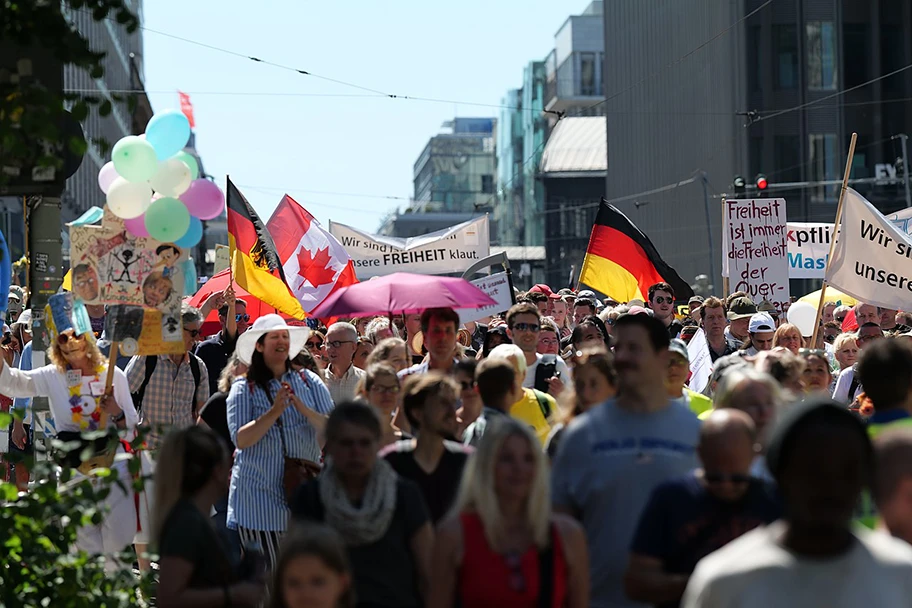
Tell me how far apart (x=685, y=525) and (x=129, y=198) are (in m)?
5.07

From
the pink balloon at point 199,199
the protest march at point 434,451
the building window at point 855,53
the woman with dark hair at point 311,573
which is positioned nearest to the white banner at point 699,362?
the protest march at point 434,451

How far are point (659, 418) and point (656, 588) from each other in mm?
1045

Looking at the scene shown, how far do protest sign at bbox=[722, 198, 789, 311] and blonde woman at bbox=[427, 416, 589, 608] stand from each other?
12461mm

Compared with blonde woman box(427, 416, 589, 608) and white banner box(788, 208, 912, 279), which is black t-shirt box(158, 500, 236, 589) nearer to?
blonde woman box(427, 416, 589, 608)

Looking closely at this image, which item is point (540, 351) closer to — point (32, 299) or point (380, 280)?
point (380, 280)

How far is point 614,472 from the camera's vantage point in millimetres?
5328

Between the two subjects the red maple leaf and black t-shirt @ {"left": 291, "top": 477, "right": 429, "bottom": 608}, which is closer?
black t-shirt @ {"left": 291, "top": 477, "right": 429, "bottom": 608}

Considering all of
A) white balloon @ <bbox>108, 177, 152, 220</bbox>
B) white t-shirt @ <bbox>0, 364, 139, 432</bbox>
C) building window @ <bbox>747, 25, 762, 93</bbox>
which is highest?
building window @ <bbox>747, 25, 762, 93</bbox>

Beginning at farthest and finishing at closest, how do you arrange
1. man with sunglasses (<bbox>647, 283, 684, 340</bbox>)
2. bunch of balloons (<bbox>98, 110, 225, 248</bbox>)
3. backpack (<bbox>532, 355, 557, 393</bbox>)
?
man with sunglasses (<bbox>647, 283, 684, 340</bbox>), backpack (<bbox>532, 355, 557, 393</bbox>), bunch of balloons (<bbox>98, 110, 225, 248</bbox>)

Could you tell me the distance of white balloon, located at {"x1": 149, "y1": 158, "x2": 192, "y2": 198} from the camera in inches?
345

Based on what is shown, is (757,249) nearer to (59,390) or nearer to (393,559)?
(59,390)

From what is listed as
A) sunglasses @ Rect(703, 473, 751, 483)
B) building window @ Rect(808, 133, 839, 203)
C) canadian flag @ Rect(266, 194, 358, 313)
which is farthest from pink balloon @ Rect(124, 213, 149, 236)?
building window @ Rect(808, 133, 839, 203)

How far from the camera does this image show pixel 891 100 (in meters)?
53.1

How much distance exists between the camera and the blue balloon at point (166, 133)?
28.8 ft
